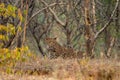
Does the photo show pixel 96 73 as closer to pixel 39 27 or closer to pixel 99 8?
pixel 99 8

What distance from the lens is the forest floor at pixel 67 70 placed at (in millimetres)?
9031

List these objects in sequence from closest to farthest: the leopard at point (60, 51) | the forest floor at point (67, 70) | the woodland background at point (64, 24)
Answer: the forest floor at point (67, 70), the woodland background at point (64, 24), the leopard at point (60, 51)

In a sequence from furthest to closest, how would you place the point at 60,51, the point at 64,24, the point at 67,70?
the point at 64,24 < the point at 60,51 < the point at 67,70

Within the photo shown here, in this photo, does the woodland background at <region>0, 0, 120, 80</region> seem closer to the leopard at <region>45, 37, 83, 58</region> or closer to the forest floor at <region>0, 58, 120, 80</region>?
the forest floor at <region>0, 58, 120, 80</region>

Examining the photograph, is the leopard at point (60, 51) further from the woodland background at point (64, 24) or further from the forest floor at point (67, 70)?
the forest floor at point (67, 70)

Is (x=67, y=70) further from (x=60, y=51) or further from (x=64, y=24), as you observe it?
(x=64, y=24)

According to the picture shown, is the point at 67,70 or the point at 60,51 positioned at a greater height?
the point at 67,70

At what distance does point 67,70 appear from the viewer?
9773 mm

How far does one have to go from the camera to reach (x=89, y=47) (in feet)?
42.9

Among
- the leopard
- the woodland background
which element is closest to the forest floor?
the woodland background

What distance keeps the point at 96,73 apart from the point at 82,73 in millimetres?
338

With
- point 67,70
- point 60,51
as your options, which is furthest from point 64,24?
point 67,70

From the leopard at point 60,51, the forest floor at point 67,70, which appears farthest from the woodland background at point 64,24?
the leopard at point 60,51

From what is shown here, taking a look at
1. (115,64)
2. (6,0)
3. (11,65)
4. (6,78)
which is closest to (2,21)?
(6,0)
